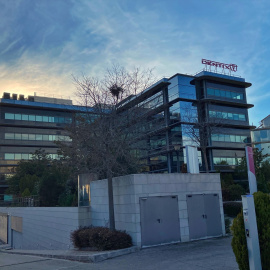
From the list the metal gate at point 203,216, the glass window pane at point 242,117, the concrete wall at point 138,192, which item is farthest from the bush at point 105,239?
the glass window pane at point 242,117

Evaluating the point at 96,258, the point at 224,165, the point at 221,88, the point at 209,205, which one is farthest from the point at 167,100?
the point at 96,258

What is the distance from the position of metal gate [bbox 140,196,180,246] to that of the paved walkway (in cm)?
47

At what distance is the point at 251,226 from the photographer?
619 cm

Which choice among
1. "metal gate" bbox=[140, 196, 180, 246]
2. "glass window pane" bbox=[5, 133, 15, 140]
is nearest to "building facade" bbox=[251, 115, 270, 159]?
"glass window pane" bbox=[5, 133, 15, 140]

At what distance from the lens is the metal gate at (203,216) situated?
45.6 ft

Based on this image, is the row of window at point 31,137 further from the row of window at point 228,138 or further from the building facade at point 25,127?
the row of window at point 228,138

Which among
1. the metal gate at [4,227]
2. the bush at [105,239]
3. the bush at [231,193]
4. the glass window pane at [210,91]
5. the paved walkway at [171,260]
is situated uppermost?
the glass window pane at [210,91]

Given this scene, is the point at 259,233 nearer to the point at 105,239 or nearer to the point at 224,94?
the point at 105,239

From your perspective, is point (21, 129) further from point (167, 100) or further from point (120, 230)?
point (120, 230)

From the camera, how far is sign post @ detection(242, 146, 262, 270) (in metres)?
6.08

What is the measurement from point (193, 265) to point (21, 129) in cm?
7009

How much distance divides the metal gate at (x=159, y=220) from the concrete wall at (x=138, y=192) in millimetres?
209

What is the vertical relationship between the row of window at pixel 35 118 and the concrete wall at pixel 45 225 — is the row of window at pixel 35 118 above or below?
above

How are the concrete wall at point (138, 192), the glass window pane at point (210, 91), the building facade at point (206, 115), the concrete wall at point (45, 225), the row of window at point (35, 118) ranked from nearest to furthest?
the concrete wall at point (138, 192)
the concrete wall at point (45, 225)
the building facade at point (206, 115)
the glass window pane at point (210, 91)
the row of window at point (35, 118)
